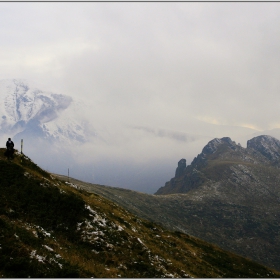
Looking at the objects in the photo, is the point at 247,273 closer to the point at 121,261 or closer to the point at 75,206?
the point at 121,261

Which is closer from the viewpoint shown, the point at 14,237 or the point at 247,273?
the point at 14,237

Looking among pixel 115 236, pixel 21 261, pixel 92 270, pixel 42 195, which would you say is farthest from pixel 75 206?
pixel 21 261

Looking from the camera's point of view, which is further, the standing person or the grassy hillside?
the standing person

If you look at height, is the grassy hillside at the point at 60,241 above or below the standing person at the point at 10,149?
below

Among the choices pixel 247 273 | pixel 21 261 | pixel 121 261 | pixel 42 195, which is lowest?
pixel 247 273

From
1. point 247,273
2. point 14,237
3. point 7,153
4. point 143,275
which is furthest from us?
point 247,273

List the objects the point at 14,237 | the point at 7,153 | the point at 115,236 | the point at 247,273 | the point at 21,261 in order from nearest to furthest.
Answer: the point at 21,261
the point at 14,237
the point at 115,236
the point at 7,153
the point at 247,273

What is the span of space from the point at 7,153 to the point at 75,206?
14400 mm

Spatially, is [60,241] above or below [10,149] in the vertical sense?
below

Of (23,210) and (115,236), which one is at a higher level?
(23,210)

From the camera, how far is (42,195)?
3053 centimetres

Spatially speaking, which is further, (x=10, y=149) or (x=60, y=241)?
(x=10, y=149)

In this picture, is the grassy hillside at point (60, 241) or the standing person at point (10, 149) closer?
the grassy hillside at point (60, 241)

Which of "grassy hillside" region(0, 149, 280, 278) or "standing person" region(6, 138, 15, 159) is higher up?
"standing person" region(6, 138, 15, 159)
